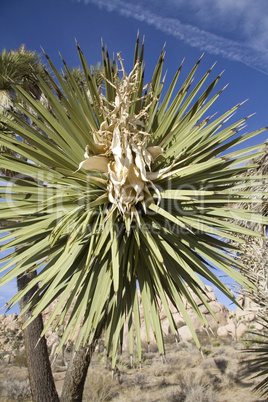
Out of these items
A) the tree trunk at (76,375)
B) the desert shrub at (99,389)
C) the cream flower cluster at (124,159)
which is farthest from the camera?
the desert shrub at (99,389)

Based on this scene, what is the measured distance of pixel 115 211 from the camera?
2.64 metres

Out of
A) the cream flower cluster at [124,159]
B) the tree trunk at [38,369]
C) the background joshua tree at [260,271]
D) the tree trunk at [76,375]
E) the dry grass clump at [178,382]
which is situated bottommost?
the dry grass clump at [178,382]

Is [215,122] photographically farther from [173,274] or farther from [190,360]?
[190,360]

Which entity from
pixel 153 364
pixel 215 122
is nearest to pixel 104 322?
pixel 215 122

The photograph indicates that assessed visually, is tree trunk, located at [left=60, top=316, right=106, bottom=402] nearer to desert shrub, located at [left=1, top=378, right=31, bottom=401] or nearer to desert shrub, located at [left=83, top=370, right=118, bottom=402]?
desert shrub, located at [left=83, top=370, right=118, bottom=402]

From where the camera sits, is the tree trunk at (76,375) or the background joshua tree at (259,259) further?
the background joshua tree at (259,259)

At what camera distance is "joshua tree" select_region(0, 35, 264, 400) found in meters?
2.55

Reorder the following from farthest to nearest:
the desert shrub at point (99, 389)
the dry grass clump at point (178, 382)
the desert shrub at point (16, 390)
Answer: the desert shrub at point (16, 390)
the desert shrub at point (99, 389)
the dry grass clump at point (178, 382)

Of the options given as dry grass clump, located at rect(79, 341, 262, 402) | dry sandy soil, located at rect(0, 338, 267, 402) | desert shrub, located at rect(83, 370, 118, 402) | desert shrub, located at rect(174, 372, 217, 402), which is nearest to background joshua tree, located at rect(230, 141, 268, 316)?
dry sandy soil, located at rect(0, 338, 267, 402)

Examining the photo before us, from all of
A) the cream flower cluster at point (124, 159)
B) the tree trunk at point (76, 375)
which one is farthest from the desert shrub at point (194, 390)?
the cream flower cluster at point (124, 159)

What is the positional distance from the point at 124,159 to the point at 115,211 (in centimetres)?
45

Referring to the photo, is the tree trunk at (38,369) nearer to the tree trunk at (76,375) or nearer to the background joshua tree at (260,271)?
the tree trunk at (76,375)

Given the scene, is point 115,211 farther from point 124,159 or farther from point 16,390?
point 16,390

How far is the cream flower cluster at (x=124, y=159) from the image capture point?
Answer: 2473 millimetres
